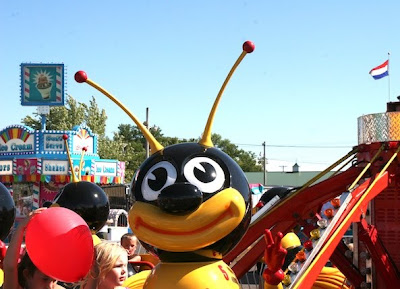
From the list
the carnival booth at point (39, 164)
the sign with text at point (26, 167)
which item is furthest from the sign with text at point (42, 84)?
the sign with text at point (26, 167)

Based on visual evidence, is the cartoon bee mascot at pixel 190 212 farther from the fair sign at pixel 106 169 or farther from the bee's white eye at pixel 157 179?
the fair sign at pixel 106 169

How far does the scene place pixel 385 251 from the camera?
21.3 ft

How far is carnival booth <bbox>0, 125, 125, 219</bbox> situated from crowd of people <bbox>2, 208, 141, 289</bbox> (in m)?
18.3

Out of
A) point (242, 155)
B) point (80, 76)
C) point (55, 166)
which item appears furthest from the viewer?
point (242, 155)

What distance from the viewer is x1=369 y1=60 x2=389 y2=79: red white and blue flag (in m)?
8.71

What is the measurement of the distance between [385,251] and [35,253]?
14.0ft

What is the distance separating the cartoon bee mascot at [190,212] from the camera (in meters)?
3.79

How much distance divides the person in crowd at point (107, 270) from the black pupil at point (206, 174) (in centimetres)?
66

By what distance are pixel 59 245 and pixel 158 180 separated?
34.0 inches

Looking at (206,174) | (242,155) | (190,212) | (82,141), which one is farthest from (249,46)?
(242,155)

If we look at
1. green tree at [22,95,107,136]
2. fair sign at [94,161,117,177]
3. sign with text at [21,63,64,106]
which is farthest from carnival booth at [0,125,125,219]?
green tree at [22,95,107,136]

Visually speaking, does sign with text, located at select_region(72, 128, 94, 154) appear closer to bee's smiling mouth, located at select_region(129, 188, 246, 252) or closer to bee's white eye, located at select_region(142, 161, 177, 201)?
bee's white eye, located at select_region(142, 161, 177, 201)

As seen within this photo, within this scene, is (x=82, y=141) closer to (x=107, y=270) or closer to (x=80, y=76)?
(x=80, y=76)

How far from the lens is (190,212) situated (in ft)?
12.4
